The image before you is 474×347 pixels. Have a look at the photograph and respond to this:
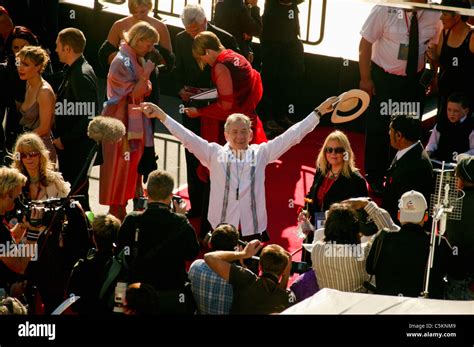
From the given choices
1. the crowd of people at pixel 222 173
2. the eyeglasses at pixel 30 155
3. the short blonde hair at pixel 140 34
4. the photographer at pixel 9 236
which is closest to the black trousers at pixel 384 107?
the crowd of people at pixel 222 173

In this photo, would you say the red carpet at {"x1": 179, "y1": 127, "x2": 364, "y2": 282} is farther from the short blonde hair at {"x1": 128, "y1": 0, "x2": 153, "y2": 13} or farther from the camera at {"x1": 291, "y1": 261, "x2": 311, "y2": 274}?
the short blonde hair at {"x1": 128, "y1": 0, "x2": 153, "y2": 13}

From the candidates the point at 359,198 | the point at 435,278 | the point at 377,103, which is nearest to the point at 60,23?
the point at 377,103

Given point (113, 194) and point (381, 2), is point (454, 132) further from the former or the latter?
point (113, 194)

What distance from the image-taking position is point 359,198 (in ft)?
30.4

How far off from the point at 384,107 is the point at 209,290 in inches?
155

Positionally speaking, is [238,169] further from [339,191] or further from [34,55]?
[34,55]

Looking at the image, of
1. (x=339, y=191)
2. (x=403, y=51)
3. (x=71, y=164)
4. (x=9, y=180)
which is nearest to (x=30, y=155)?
(x=9, y=180)

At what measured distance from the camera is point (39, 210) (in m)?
9.20

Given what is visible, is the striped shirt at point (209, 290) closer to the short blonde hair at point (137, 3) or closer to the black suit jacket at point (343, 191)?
the black suit jacket at point (343, 191)

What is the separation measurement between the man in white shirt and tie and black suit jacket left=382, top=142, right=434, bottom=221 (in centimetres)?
79

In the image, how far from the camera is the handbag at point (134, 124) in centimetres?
1070

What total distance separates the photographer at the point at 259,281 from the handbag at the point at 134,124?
2523 mm

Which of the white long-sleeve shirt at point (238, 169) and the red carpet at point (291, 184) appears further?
the red carpet at point (291, 184)

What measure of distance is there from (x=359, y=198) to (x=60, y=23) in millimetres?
6768
